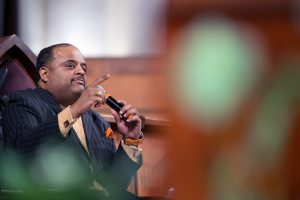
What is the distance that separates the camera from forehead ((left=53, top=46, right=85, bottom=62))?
70.2 inches

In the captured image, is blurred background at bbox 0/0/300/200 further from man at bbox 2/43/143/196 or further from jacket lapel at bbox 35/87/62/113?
jacket lapel at bbox 35/87/62/113

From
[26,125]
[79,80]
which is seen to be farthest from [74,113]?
[79,80]

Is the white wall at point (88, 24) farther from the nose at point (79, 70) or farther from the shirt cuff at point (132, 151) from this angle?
the shirt cuff at point (132, 151)

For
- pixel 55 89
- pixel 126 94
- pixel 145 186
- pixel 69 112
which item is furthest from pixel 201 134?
pixel 126 94

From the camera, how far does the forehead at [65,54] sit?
70.2 inches

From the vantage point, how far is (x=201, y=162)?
0.99 feet

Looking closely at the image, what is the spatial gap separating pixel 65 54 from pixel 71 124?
1.25 ft

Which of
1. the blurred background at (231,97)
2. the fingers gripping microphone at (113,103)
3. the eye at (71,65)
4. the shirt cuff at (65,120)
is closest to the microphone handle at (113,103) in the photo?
the fingers gripping microphone at (113,103)

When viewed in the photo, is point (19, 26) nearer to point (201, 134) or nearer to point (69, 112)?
point (69, 112)

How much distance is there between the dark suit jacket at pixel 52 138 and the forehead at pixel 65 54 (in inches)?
5.5

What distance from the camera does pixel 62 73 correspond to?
5.77 feet

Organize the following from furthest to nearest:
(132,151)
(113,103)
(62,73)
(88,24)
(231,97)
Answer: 1. (88,24)
2. (62,73)
3. (132,151)
4. (113,103)
5. (231,97)

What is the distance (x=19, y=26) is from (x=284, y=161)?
110 inches

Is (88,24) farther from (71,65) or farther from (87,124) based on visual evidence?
(87,124)
